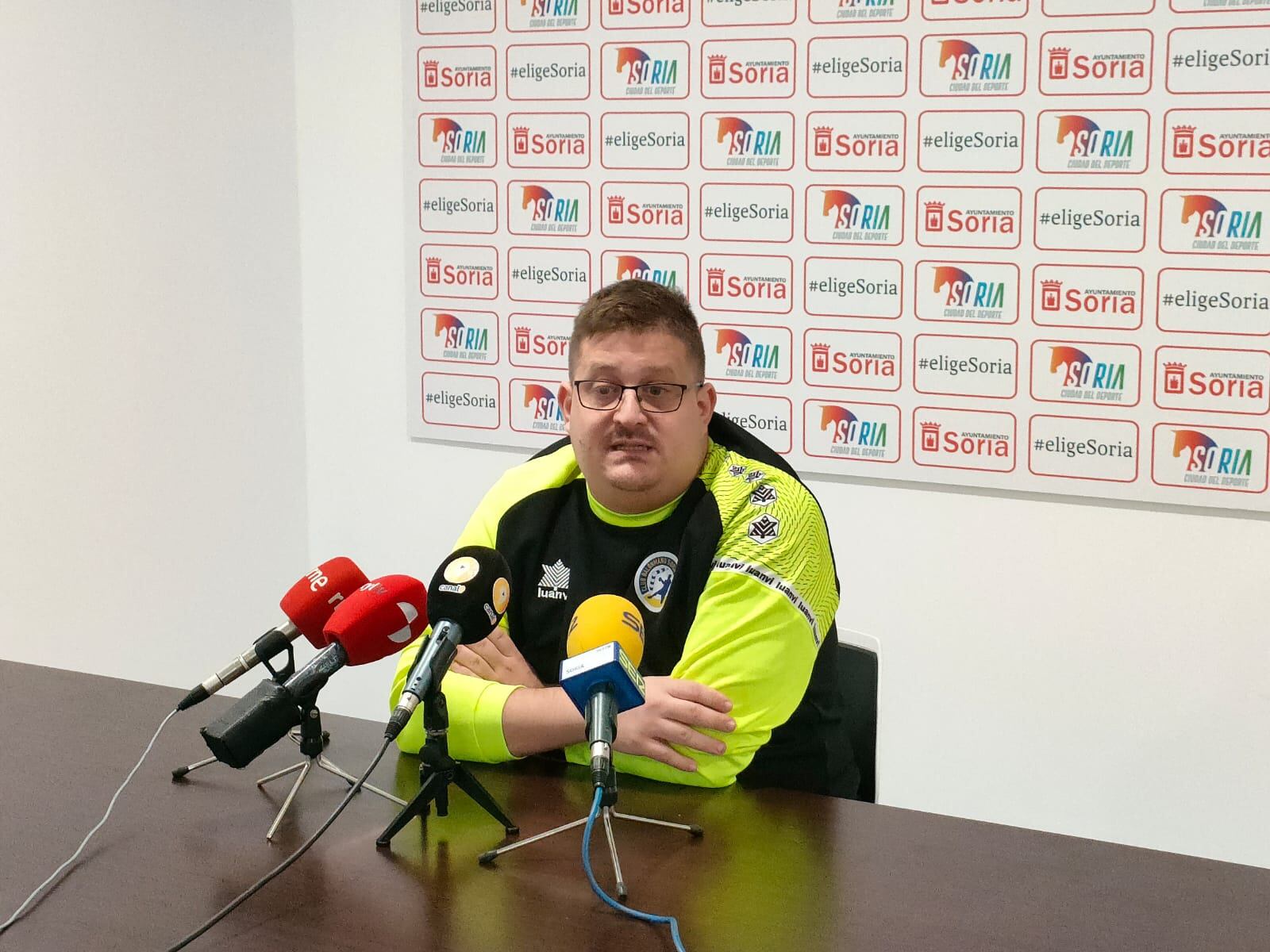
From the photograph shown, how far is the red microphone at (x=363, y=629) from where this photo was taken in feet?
4.76

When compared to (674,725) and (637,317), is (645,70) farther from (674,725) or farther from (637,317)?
(674,725)

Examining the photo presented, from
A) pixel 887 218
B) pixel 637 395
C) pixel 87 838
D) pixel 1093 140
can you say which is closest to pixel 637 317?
pixel 637 395

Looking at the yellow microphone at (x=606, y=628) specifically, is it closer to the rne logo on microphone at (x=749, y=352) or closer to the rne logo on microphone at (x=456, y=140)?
the rne logo on microphone at (x=749, y=352)

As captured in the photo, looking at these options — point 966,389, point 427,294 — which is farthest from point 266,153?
point 966,389

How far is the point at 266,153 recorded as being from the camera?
3812 millimetres

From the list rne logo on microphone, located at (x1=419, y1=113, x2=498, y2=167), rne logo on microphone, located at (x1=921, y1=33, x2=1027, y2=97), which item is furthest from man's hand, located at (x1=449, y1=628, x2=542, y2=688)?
rne logo on microphone, located at (x1=419, y1=113, x2=498, y2=167)

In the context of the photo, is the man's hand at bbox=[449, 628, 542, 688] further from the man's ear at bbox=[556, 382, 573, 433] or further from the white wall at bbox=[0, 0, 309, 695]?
the white wall at bbox=[0, 0, 309, 695]

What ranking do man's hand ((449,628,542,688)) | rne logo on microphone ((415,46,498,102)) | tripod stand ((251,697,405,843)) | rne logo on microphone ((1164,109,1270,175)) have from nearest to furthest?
tripod stand ((251,697,405,843)) → man's hand ((449,628,542,688)) → rne logo on microphone ((1164,109,1270,175)) → rne logo on microphone ((415,46,498,102))

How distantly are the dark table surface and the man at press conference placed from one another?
0.09 metres

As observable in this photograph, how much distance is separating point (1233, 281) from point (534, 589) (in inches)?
69.4

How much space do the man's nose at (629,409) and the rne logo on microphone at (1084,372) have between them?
1459mm

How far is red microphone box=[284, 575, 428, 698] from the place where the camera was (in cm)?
145

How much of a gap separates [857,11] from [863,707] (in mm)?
1801

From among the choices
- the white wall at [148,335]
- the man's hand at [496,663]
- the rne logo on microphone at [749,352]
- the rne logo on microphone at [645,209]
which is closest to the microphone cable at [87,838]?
the man's hand at [496,663]
